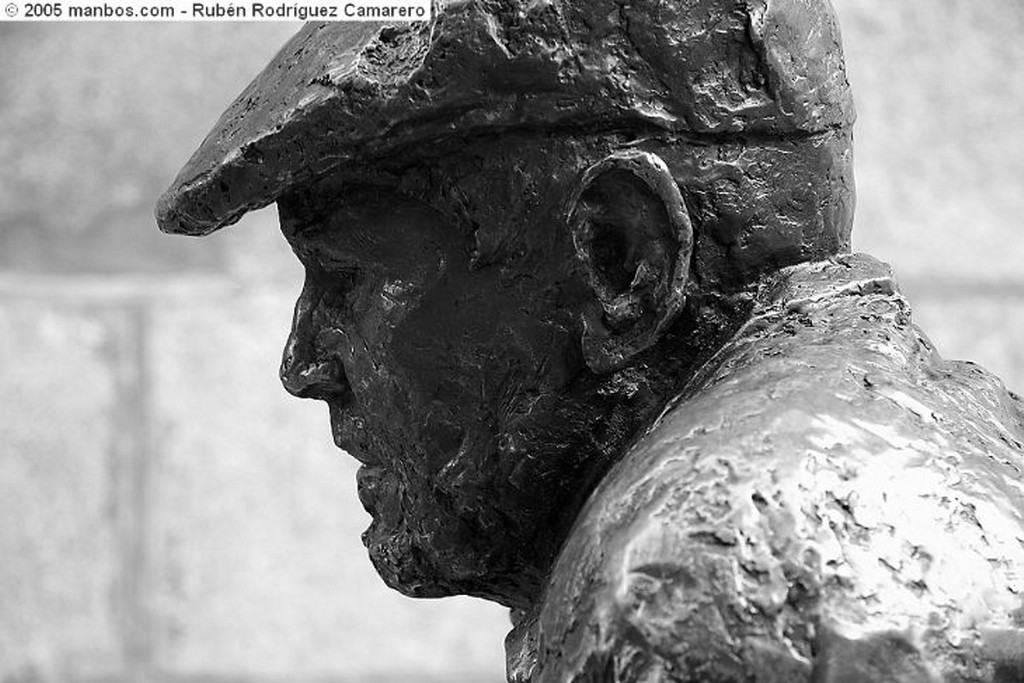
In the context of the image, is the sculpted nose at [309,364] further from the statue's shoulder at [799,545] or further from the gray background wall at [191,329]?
the gray background wall at [191,329]

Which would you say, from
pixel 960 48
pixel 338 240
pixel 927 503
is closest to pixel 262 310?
pixel 960 48

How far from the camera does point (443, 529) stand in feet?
2.85

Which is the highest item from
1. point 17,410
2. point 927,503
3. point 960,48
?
point 960,48

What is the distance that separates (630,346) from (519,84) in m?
0.12

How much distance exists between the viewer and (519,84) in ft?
2.56

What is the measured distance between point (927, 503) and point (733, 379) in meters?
0.11

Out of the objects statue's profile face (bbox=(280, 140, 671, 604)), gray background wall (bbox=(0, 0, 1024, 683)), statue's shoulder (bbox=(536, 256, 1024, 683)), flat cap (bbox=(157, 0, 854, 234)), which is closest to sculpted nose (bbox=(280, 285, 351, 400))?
statue's profile face (bbox=(280, 140, 671, 604))

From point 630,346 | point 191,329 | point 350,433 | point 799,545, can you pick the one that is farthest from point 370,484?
point 191,329

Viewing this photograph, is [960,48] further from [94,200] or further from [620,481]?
[620,481]

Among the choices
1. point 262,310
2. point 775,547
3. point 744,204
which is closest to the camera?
point 775,547

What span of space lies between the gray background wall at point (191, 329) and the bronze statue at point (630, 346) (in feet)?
2.90

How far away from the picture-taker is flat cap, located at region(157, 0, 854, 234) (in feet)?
2.55

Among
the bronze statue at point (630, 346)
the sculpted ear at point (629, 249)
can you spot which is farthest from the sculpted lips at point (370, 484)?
the sculpted ear at point (629, 249)

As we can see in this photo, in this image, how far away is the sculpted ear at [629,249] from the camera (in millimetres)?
777
